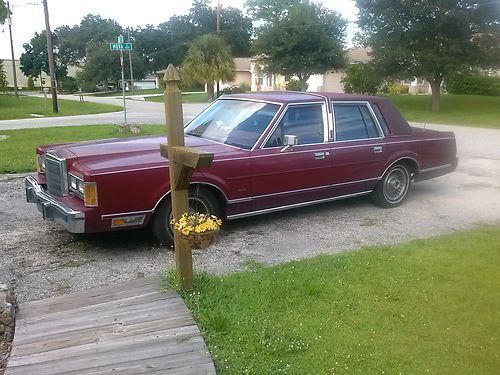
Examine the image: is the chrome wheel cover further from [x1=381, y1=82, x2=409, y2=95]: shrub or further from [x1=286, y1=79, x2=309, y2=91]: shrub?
[x1=286, y1=79, x2=309, y2=91]: shrub

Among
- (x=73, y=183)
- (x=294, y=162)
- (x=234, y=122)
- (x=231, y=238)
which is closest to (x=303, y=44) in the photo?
(x=234, y=122)

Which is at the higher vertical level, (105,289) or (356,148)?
(356,148)

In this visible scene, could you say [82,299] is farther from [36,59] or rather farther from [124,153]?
[36,59]

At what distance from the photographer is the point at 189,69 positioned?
34875mm

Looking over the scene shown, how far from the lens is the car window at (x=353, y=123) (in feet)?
20.9

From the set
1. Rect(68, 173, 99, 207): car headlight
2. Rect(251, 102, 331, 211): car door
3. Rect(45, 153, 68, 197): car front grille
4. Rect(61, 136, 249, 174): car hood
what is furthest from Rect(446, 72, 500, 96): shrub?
Rect(68, 173, 99, 207): car headlight

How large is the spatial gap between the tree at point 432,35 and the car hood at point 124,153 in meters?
22.7

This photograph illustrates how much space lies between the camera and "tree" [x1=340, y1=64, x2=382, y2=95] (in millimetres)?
30672

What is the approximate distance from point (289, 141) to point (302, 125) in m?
0.57

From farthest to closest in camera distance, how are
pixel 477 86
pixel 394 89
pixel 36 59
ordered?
pixel 36 59
pixel 394 89
pixel 477 86

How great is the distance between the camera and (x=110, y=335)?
3.26 m

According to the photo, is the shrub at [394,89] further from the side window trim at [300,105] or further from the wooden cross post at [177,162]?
the wooden cross post at [177,162]

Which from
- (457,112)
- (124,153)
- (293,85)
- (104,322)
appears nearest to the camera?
Answer: (104,322)

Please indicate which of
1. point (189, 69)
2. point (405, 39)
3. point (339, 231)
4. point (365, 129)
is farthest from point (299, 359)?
point (189, 69)
